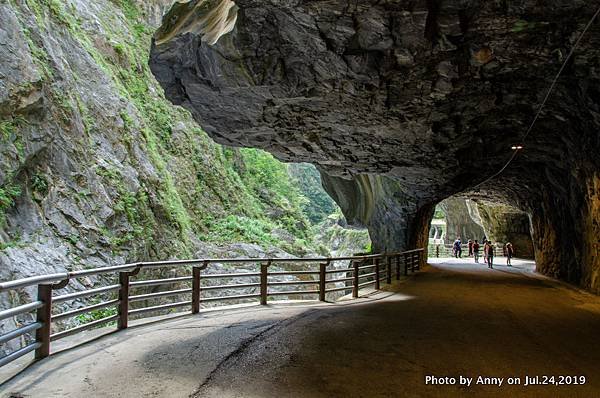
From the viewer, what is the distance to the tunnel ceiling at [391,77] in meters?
6.57

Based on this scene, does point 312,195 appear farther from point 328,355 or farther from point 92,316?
point 328,355

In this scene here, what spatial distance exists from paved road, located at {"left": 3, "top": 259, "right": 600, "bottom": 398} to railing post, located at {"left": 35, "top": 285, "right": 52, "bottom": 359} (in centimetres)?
19

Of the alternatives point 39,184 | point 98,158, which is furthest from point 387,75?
point 98,158

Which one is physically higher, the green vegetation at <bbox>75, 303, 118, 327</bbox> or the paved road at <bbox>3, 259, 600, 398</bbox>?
the paved road at <bbox>3, 259, 600, 398</bbox>

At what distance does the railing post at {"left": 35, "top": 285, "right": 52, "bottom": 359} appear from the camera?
4.84 meters

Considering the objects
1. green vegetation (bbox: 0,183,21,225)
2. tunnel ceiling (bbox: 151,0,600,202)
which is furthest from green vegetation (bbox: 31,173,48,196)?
tunnel ceiling (bbox: 151,0,600,202)

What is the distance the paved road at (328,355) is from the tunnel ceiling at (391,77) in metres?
4.62

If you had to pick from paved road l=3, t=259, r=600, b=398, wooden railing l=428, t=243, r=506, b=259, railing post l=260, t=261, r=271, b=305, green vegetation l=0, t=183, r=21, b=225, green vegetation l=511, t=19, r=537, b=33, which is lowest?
wooden railing l=428, t=243, r=506, b=259

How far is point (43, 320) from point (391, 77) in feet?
22.9

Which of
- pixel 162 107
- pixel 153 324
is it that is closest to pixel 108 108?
pixel 162 107

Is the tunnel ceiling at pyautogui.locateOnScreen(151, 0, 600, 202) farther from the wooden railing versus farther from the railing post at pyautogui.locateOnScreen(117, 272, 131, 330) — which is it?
the wooden railing

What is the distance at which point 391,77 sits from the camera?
830cm

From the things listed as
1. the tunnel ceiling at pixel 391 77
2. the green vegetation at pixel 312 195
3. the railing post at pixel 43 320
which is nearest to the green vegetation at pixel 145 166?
the tunnel ceiling at pixel 391 77

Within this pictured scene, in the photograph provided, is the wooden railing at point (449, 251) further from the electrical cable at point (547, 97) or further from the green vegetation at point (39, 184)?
the green vegetation at point (39, 184)
